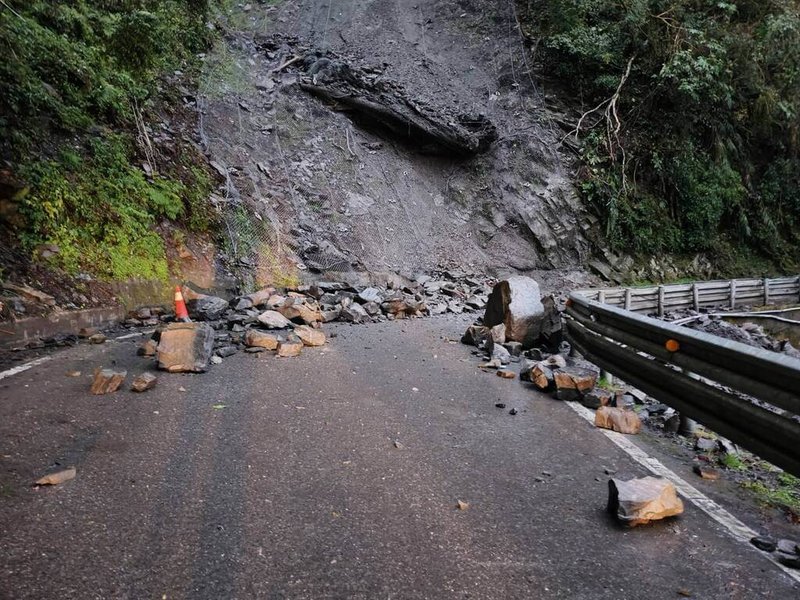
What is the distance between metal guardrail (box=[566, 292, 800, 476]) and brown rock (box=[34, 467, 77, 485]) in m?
4.10

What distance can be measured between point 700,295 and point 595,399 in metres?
11.6

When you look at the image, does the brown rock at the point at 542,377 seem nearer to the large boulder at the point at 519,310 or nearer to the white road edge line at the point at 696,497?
the white road edge line at the point at 696,497

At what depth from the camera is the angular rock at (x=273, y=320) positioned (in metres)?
7.57

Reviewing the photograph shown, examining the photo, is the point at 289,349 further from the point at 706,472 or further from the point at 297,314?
the point at 706,472

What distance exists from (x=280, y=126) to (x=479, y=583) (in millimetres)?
15877

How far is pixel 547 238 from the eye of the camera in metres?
17.0

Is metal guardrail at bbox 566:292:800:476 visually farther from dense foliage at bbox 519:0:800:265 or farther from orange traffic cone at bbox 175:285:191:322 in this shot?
dense foliage at bbox 519:0:800:265

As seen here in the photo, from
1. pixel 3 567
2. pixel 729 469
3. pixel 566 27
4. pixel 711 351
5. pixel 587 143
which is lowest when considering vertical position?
pixel 729 469

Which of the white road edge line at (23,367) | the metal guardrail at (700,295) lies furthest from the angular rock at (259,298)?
the metal guardrail at (700,295)

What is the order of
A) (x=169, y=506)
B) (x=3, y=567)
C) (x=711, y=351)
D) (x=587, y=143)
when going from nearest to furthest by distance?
1. (x=3, y=567)
2. (x=169, y=506)
3. (x=711, y=351)
4. (x=587, y=143)

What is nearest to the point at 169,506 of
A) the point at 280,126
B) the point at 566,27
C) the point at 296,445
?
the point at 296,445

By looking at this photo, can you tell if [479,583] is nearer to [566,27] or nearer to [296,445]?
[296,445]

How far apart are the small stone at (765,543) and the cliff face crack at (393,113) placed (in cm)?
1644

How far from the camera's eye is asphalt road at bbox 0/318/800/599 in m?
2.19
